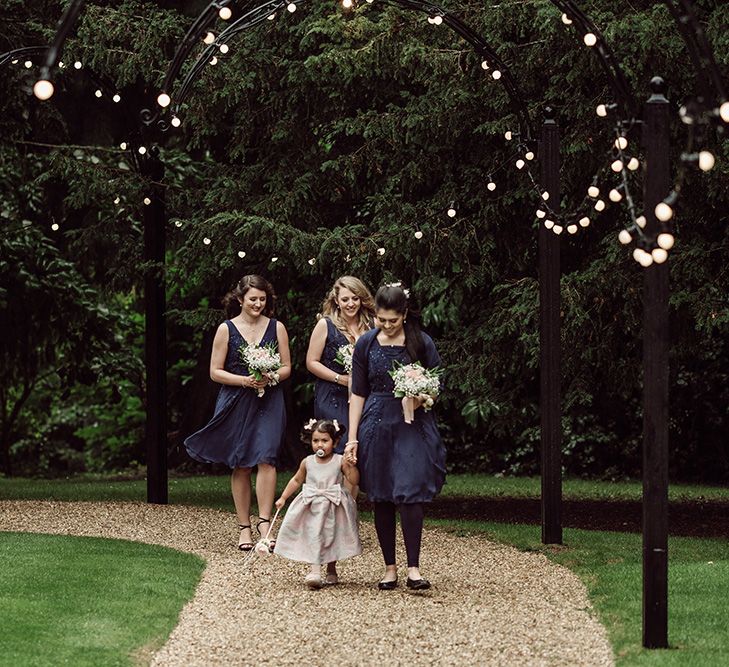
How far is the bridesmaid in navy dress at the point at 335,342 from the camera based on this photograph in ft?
33.3

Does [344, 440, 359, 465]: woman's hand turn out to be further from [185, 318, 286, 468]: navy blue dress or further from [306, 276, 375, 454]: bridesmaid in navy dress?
[185, 318, 286, 468]: navy blue dress

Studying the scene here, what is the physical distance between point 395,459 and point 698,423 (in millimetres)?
11614

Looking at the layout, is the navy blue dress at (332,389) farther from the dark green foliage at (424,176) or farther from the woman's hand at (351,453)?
the dark green foliage at (424,176)

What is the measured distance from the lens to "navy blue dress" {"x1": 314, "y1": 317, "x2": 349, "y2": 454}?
33.7 feet

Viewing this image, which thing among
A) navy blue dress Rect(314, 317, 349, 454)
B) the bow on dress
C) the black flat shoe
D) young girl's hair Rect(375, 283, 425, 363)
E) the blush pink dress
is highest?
young girl's hair Rect(375, 283, 425, 363)

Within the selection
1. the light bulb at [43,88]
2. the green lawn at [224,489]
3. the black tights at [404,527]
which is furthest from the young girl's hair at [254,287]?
the light bulb at [43,88]

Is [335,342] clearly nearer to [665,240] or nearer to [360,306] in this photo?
[360,306]

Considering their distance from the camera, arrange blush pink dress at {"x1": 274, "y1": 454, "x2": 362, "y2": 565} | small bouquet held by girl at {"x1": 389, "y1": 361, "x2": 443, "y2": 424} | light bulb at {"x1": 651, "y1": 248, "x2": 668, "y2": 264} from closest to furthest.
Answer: light bulb at {"x1": 651, "y1": 248, "x2": 668, "y2": 264} → small bouquet held by girl at {"x1": 389, "y1": 361, "x2": 443, "y2": 424} → blush pink dress at {"x1": 274, "y1": 454, "x2": 362, "y2": 565}

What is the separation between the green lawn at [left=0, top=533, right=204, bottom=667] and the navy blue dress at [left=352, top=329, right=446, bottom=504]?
139 cm

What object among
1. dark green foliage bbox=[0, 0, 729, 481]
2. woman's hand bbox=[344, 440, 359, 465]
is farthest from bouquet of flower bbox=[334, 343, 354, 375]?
dark green foliage bbox=[0, 0, 729, 481]

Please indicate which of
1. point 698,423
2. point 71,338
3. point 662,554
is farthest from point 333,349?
point 698,423

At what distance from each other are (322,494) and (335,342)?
189cm

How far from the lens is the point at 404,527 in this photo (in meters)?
8.44

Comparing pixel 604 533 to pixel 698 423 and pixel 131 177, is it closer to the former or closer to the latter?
pixel 131 177
